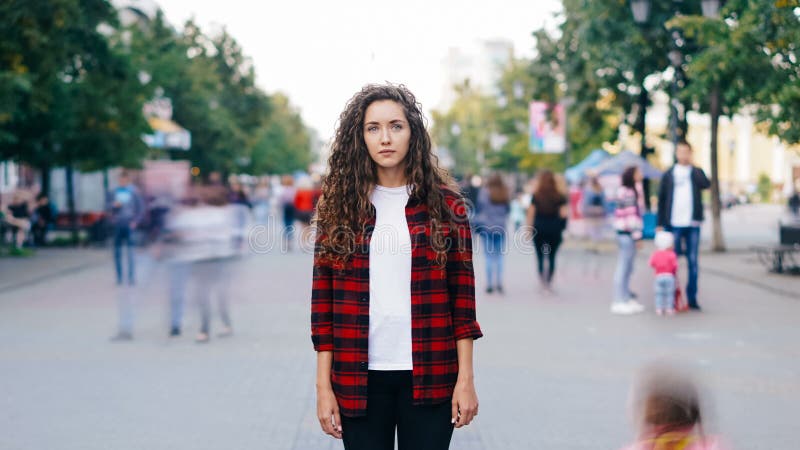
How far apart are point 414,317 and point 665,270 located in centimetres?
890

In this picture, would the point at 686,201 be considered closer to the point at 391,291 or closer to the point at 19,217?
the point at 391,291

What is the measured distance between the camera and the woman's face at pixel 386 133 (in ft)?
10.0

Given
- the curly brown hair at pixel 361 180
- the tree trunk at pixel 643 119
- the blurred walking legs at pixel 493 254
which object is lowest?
the blurred walking legs at pixel 493 254

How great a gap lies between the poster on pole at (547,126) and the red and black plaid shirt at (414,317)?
25.9 meters

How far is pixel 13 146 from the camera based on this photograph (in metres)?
22.5

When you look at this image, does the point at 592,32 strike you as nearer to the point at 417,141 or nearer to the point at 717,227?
the point at 717,227

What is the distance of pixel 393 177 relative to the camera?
3.12 meters

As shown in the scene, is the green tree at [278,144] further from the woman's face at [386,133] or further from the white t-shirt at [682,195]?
the woman's face at [386,133]

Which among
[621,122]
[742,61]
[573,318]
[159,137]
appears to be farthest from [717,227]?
[159,137]

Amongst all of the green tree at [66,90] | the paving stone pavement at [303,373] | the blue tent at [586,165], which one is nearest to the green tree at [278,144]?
the blue tent at [586,165]

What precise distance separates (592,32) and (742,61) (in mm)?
7266

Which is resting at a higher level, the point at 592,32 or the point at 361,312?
the point at 592,32

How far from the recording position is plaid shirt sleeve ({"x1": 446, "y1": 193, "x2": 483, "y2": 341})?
120 inches

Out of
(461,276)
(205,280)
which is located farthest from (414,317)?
(205,280)
